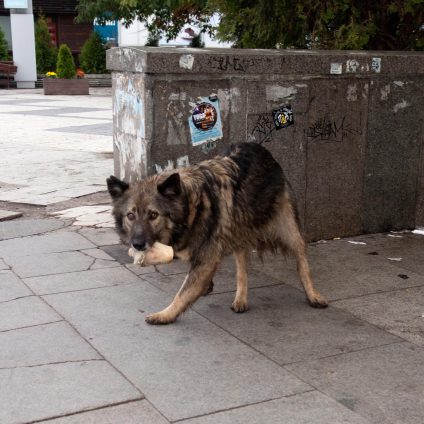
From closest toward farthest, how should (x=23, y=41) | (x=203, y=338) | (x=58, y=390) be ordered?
(x=58, y=390), (x=203, y=338), (x=23, y=41)

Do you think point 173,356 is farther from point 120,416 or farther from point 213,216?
point 213,216

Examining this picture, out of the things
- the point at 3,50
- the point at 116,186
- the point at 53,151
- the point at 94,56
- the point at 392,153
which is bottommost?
the point at 53,151

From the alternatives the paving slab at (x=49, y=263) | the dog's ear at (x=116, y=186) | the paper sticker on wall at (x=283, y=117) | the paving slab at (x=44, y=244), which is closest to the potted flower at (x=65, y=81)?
the paving slab at (x=44, y=244)

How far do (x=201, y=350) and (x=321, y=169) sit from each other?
3213 mm

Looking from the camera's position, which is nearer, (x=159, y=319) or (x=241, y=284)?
(x=159, y=319)

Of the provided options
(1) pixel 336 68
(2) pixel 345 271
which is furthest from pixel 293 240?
(1) pixel 336 68

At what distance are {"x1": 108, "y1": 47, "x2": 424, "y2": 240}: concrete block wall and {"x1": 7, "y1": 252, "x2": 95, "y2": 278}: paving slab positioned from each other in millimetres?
979

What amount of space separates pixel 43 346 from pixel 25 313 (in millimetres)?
638

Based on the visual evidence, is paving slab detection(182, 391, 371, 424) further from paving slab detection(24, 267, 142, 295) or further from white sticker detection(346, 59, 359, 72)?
white sticker detection(346, 59, 359, 72)

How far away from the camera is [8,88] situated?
3203 cm

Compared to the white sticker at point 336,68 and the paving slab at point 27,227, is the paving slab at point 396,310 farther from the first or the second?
the paving slab at point 27,227

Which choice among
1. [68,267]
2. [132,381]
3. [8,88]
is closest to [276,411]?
[132,381]

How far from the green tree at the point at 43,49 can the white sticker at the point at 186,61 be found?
102 feet

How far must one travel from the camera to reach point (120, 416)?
11.3 ft
